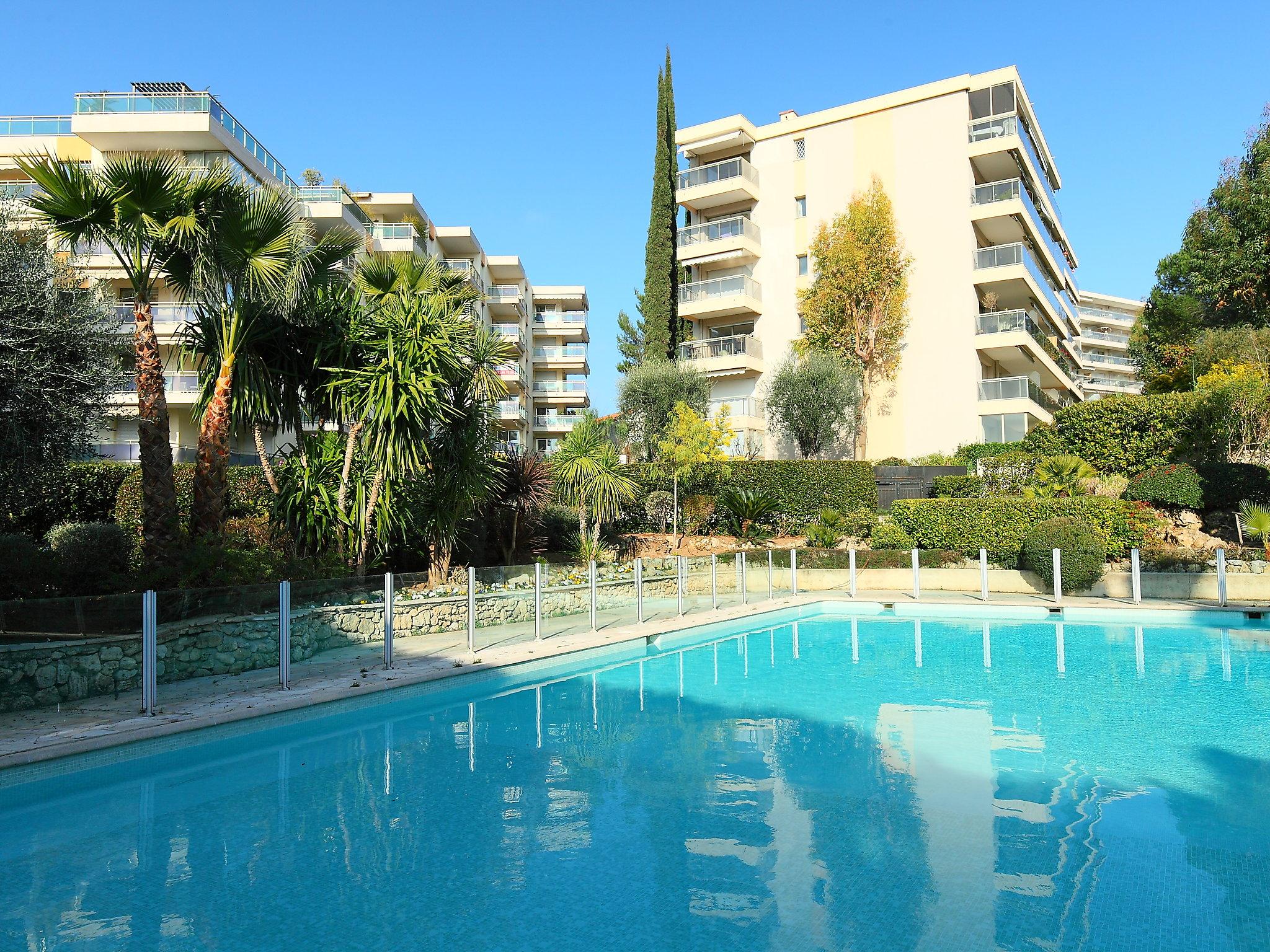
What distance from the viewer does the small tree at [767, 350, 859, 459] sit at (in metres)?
29.4

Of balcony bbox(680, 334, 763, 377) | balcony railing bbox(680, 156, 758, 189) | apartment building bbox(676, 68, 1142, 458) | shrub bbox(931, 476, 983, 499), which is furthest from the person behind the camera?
balcony railing bbox(680, 156, 758, 189)

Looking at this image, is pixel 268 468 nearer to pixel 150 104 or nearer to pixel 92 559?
pixel 92 559

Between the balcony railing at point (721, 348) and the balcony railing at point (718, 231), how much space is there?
163 inches

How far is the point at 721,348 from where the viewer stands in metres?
34.5

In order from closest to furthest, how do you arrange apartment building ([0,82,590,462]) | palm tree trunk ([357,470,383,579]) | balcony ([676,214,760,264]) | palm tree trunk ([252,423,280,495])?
palm tree trunk ([357,470,383,579]) < palm tree trunk ([252,423,280,495]) < apartment building ([0,82,590,462]) < balcony ([676,214,760,264])

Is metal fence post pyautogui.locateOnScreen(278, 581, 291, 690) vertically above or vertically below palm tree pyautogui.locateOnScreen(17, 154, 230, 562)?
below

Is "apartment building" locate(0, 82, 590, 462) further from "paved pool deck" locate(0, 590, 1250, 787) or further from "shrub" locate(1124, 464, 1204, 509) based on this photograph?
"shrub" locate(1124, 464, 1204, 509)

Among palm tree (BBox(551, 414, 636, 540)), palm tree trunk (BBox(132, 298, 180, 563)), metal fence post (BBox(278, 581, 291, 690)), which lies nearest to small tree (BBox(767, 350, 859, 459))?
palm tree (BBox(551, 414, 636, 540))

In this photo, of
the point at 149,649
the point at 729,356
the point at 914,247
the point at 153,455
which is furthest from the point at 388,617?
the point at 914,247

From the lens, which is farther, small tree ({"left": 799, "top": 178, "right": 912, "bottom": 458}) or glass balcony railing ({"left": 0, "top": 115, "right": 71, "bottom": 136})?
small tree ({"left": 799, "top": 178, "right": 912, "bottom": 458})

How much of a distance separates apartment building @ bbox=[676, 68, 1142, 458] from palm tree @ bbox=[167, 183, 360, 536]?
1909cm

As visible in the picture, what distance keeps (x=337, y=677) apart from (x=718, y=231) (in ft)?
97.3

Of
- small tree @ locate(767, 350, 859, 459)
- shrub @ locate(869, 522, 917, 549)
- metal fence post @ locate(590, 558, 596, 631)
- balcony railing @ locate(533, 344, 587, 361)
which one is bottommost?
metal fence post @ locate(590, 558, 596, 631)

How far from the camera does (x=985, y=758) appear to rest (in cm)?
724
